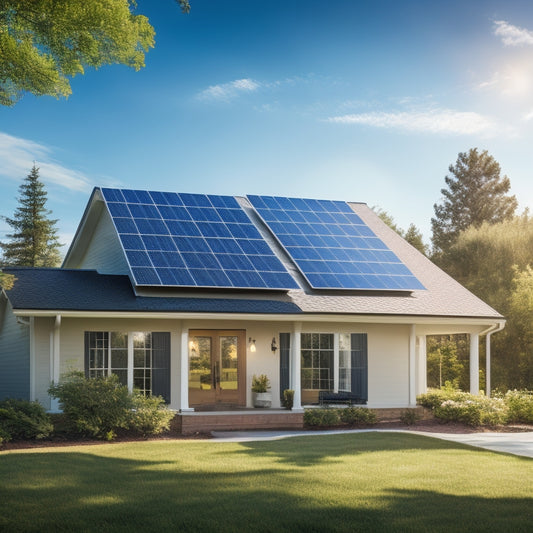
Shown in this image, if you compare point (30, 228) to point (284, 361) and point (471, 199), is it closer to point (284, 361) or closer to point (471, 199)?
point (284, 361)

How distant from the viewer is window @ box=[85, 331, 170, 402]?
54.4 ft

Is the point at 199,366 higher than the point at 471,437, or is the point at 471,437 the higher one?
the point at 199,366

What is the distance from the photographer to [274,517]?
762 centimetres

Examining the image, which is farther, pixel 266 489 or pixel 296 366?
pixel 296 366

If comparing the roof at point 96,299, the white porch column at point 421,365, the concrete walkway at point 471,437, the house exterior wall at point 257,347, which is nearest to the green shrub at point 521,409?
A: the concrete walkway at point 471,437

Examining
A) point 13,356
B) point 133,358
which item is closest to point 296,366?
point 133,358

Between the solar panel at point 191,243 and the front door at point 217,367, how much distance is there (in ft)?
5.24

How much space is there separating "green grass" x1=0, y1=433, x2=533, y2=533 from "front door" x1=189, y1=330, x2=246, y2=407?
16.9 feet

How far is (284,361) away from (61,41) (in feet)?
32.7

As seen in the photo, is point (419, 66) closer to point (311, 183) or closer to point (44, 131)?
point (44, 131)

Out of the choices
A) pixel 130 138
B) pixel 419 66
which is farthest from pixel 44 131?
pixel 419 66

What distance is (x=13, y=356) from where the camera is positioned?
1861 centimetres

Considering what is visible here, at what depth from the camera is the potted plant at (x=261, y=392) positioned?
17.8 metres

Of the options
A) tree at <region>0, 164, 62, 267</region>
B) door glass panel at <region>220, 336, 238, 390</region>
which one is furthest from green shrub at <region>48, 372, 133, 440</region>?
tree at <region>0, 164, 62, 267</region>
